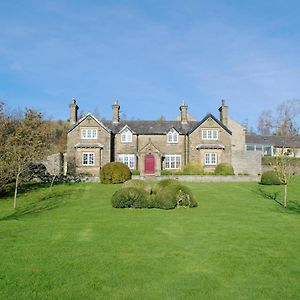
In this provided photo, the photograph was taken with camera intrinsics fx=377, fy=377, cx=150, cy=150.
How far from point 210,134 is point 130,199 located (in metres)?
27.6

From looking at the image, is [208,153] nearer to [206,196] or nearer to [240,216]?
[206,196]

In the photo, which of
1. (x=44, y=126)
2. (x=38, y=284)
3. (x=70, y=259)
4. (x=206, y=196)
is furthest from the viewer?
(x=44, y=126)

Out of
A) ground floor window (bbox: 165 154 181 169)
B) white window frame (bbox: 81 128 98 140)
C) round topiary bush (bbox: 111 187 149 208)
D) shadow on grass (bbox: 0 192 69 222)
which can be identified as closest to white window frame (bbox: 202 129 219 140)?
ground floor window (bbox: 165 154 181 169)

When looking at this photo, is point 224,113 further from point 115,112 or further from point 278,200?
point 278,200

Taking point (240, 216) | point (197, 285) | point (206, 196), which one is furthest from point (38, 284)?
point (206, 196)

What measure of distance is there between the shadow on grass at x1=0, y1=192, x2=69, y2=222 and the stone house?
58.3 feet

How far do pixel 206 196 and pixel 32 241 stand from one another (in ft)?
58.4

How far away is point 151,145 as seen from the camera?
48.6 metres

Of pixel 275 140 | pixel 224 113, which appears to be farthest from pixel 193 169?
pixel 275 140

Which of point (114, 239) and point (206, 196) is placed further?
point (206, 196)

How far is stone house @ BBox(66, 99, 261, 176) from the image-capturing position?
48.3m

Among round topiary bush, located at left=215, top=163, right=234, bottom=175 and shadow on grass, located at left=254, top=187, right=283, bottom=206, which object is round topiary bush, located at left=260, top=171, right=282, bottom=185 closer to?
shadow on grass, located at left=254, top=187, right=283, bottom=206

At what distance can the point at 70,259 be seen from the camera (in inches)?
480

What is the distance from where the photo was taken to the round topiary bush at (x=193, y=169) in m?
45.5
